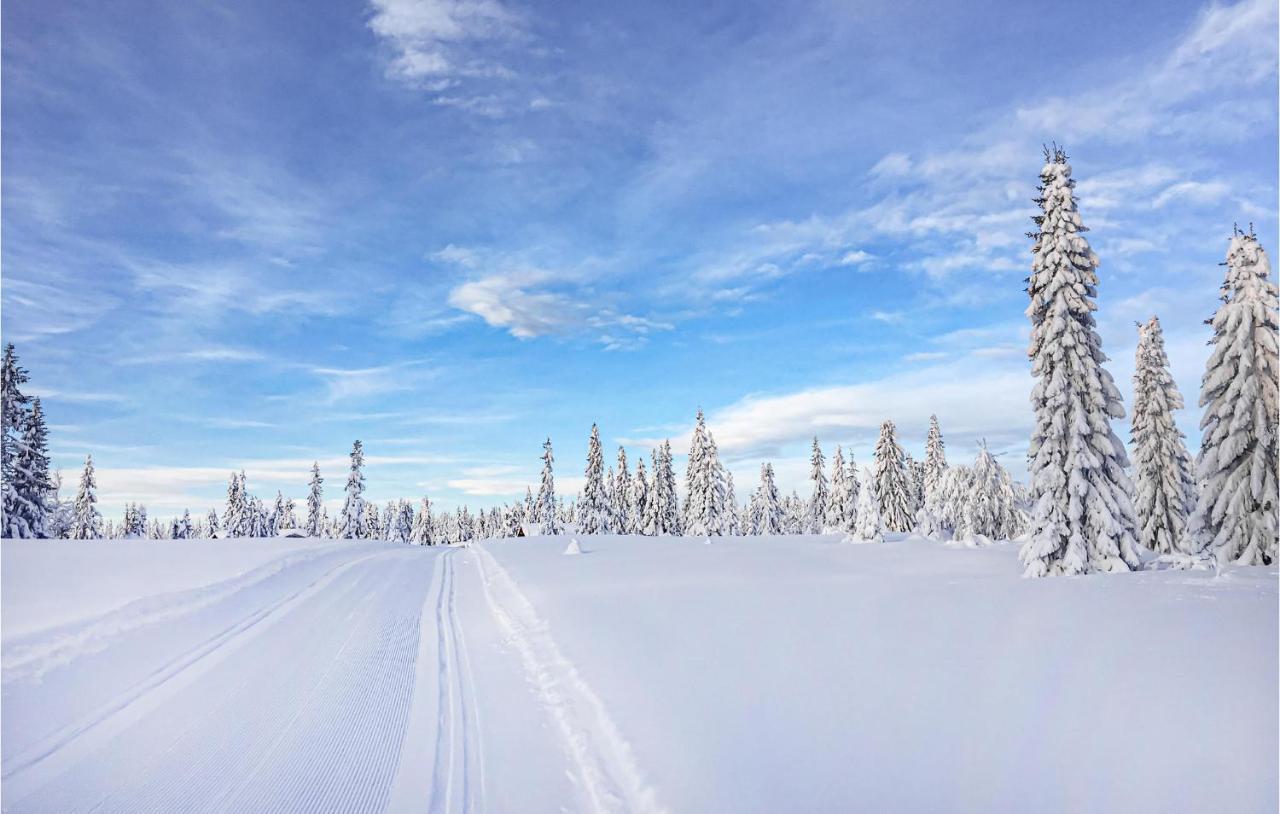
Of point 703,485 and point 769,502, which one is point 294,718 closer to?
point 703,485

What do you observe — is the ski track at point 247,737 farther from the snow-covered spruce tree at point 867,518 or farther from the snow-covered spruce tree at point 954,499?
the snow-covered spruce tree at point 954,499

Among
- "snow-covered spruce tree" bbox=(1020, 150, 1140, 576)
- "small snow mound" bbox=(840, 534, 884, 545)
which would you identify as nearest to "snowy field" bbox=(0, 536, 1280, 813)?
"snow-covered spruce tree" bbox=(1020, 150, 1140, 576)

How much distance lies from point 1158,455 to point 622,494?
6061cm

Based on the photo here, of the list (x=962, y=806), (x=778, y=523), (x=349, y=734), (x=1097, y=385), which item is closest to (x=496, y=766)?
(x=349, y=734)

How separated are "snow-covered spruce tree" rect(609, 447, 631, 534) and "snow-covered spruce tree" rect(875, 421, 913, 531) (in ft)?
109

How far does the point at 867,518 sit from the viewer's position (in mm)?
44406

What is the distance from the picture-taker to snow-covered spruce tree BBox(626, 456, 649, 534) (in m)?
82.8

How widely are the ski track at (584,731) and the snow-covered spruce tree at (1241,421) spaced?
23.1m

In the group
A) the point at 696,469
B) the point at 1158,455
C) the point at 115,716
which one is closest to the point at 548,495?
the point at 696,469

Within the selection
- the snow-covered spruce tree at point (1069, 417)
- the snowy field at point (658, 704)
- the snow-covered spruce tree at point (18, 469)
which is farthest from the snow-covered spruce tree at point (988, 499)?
the snow-covered spruce tree at point (18, 469)

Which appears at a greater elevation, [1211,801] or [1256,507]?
[1256,507]

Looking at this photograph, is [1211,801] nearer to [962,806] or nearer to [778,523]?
[962,806]

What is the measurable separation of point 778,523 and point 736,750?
284 ft

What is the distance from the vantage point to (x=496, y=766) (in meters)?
5.89
